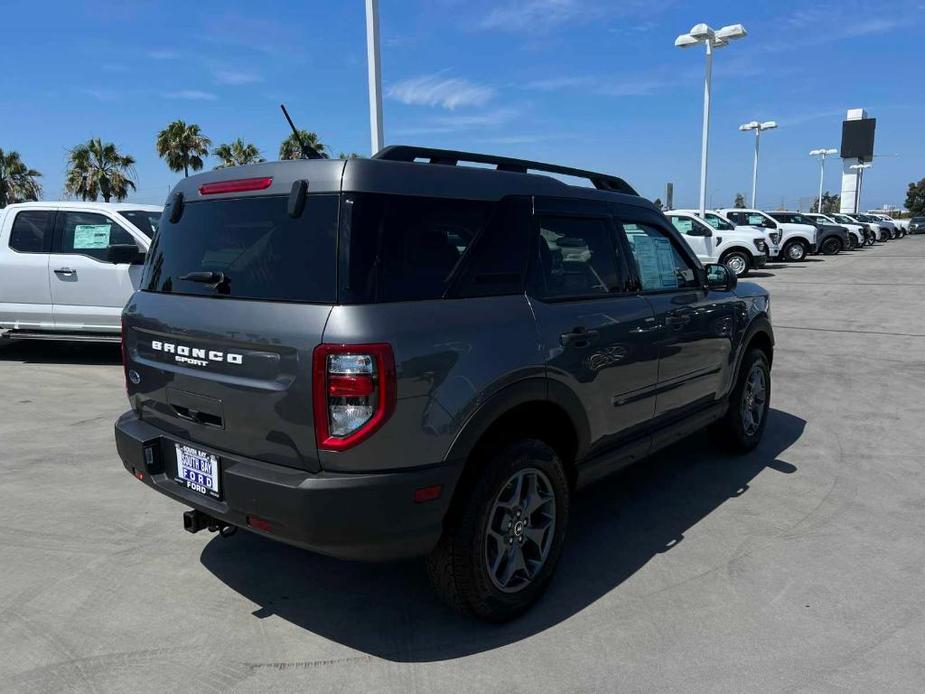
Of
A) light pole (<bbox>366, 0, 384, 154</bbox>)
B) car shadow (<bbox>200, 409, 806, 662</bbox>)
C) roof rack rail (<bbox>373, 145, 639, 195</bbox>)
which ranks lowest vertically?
car shadow (<bbox>200, 409, 806, 662</bbox>)

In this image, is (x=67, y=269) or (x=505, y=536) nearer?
(x=505, y=536)

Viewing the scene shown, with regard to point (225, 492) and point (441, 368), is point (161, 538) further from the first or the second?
point (441, 368)

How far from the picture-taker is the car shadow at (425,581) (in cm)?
296

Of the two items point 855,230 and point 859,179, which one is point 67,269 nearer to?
point 855,230

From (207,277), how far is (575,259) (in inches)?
68.5

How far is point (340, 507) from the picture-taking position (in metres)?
2.45

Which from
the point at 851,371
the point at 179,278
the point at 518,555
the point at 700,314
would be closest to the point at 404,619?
the point at 518,555

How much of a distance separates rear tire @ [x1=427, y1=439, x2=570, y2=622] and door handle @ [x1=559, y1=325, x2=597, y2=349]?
19.0 inches

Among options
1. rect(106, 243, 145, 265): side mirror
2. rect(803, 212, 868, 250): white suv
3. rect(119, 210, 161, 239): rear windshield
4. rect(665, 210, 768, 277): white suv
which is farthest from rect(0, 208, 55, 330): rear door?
rect(803, 212, 868, 250): white suv

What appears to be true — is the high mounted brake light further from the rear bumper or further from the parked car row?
the parked car row

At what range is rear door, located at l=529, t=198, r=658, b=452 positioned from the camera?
10.5ft

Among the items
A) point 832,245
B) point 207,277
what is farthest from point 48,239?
point 832,245

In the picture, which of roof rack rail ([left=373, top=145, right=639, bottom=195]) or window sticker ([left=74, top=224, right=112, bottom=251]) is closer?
roof rack rail ([left=373, top=145, right=639, bottom=195])

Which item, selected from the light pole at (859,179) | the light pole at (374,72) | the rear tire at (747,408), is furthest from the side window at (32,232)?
the light pole at (859,179)
